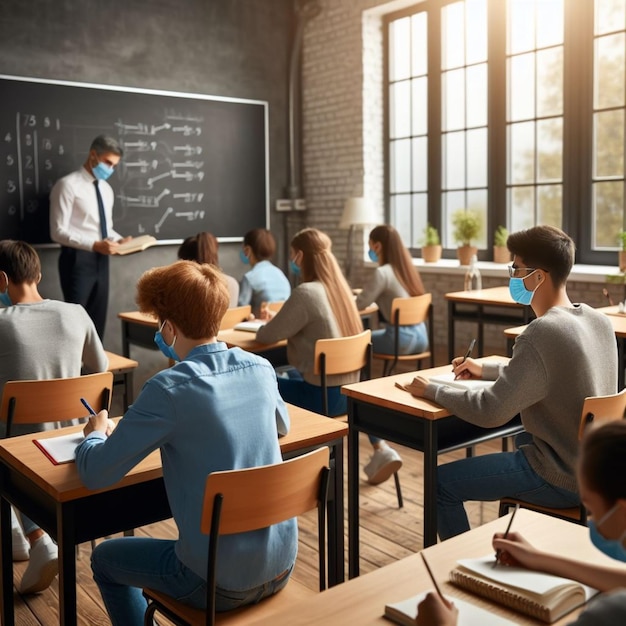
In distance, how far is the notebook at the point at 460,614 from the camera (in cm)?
123

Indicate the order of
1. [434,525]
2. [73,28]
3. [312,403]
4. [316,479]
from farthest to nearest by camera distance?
[73,28] < [312,403] < [434,525] < [316,479]

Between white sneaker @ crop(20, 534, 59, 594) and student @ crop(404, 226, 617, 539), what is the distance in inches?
55.3

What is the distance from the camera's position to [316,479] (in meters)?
1.91

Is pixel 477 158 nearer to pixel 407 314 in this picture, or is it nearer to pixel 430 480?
pixel 407 314

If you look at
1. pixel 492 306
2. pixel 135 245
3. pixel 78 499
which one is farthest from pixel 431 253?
pixel 78 499

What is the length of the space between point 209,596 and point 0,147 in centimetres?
502

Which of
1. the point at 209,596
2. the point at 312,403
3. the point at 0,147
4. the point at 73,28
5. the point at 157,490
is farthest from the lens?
the point at 73,28

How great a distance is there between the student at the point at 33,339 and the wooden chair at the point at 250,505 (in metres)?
1.12

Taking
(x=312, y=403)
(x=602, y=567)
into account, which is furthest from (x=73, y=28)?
(x=602, y=567)

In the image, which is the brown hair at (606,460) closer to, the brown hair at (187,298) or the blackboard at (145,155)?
the brown hair at (187,298)

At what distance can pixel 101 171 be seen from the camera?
593 cm

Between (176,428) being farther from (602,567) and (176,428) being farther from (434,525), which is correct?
(434,525)

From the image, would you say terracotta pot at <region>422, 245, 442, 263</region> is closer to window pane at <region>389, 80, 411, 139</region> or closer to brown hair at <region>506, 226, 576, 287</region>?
window pane at <region>389, 80, 411, 139</region>

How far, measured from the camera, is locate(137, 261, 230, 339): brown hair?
1.96 metres
